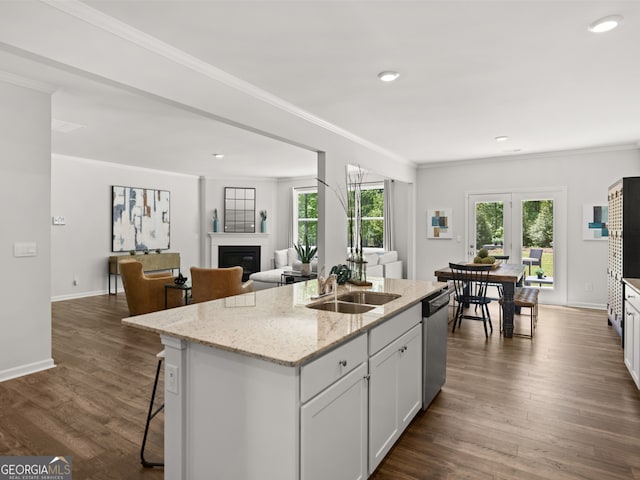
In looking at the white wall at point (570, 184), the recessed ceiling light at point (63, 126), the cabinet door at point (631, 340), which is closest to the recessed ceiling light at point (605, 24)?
the cabinet door at point (631, 340)

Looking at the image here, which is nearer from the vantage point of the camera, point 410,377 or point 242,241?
point 410,377

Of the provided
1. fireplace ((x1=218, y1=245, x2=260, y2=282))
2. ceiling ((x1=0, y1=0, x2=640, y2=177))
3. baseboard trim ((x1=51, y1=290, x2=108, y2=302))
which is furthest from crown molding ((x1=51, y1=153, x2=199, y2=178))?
baseboard trim ((x1=51, y1=290, x2=108, y2=302))

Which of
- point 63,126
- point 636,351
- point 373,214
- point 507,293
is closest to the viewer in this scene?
point 636,351

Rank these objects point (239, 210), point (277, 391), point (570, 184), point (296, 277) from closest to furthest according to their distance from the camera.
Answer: point (277, 391) → point (570, 184) → point (296, 277) → point (239, 210)

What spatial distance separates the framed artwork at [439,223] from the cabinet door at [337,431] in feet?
20.2

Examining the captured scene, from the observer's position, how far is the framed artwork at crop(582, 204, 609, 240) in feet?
20.4

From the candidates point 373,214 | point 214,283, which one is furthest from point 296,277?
point 373,214

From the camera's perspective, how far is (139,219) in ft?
27.0

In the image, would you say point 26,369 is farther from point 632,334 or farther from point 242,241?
point 242,241

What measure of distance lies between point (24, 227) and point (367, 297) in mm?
3070

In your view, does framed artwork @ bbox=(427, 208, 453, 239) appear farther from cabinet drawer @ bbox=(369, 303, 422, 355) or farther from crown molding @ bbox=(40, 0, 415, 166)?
cabinet drawer @ bbox=(369, 303, 422, 355)

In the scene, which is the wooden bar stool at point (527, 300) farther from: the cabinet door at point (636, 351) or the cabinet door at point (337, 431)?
the cabinet door at point (337, 431)

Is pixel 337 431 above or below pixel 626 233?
below

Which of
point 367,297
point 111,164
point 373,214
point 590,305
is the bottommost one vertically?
point 590,305
